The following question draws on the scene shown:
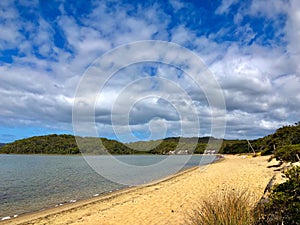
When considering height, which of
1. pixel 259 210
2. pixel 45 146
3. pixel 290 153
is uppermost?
pixel 45 146

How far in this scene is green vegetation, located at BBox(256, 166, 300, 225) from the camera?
15.3 ft

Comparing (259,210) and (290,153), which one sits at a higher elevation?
(290,153)

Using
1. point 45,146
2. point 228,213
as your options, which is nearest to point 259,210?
point 228,213

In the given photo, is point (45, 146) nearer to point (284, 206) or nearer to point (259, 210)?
point (259, 210)

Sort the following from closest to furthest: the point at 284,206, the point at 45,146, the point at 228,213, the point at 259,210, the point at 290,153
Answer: the point at 228,213, the point at 284,206, the point at 259,210, the point at 290,153, the point at 45,146

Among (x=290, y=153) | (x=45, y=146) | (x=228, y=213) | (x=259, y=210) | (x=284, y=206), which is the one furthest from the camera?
(x=45, y=146)

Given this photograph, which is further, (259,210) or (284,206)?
(259,210)

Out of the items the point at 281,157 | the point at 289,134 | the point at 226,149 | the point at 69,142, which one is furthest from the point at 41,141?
the point at 281,157

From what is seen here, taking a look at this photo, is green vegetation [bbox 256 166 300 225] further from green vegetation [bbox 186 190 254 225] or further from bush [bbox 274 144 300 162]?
bush [bbox 274 144 300 162]

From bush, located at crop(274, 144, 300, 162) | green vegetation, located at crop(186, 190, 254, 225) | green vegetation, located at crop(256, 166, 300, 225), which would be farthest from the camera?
bush, located at crop(274, 144, 300, 162)

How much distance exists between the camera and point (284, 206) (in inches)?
192

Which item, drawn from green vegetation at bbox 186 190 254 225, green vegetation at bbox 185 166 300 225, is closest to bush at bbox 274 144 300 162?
green vegetation at bbox 185 166 300 225

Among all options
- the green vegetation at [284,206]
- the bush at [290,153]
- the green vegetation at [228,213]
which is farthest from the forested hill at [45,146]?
the green vegetation at [228,213]

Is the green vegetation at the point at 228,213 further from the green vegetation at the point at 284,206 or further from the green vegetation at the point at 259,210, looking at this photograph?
the green vegetation at the point at 284,206
